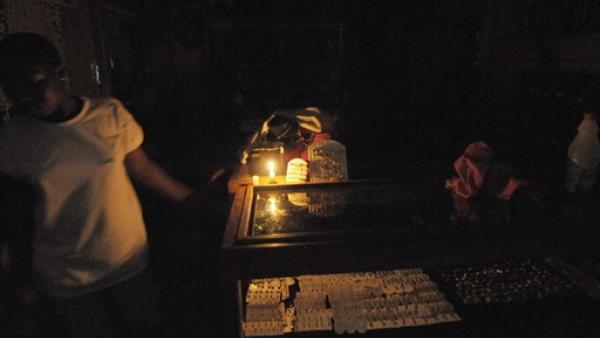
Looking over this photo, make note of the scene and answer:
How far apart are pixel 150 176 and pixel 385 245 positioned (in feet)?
4.45

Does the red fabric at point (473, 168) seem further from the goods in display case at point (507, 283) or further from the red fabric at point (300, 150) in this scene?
the red fabric at point (300, 150)

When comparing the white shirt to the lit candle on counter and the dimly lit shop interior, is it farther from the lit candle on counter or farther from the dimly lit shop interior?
the lit candle on counter

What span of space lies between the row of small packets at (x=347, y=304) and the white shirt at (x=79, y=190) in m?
0.77

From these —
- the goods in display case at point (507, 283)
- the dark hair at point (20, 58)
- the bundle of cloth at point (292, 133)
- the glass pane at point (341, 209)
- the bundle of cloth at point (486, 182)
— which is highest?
the dark hair at point (20, 58)

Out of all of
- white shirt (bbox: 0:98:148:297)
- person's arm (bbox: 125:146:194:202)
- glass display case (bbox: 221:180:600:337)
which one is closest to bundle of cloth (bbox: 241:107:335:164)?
glass display case (bbox: 221:180:600:337)

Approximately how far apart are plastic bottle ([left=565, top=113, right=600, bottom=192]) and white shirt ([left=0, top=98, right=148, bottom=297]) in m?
2.64

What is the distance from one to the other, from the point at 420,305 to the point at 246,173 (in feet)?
4.73

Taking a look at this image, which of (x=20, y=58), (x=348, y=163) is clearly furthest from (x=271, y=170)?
(x=20, y=58)

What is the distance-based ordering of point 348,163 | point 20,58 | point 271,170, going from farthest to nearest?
point 348,163, point 271,170, point 20,58

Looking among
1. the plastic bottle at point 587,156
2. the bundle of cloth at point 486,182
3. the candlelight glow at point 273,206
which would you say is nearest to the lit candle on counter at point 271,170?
the candlelight glow at point 273,206

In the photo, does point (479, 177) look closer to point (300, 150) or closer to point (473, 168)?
point (473, 168)

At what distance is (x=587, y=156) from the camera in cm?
225

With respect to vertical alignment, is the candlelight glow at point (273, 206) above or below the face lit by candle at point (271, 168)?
below

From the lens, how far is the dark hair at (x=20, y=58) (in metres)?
1.56
